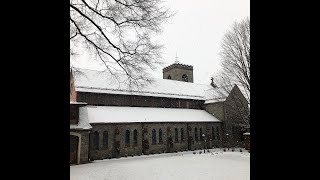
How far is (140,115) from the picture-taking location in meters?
29.5

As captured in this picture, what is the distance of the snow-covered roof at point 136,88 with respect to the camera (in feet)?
94.2

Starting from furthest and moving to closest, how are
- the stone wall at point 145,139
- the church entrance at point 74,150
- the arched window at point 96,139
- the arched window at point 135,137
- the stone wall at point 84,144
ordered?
the arched window at point 135,137 < the stone wall at point 145,139 < the arched window at point 96,139 < the stone wall at point 84,144 < the church entrance at point 74,150

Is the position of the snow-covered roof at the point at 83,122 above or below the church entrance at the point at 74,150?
above

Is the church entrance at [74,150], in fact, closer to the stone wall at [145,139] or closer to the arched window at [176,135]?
the stone wall at [145,139]

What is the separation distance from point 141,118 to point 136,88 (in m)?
4.38

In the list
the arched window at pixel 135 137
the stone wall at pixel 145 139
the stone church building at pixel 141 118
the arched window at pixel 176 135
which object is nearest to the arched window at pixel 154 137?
the stone church building at pixel 141 118

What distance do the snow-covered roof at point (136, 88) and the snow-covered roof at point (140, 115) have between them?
2035mm

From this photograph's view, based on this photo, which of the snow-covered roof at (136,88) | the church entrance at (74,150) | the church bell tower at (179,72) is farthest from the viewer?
the church bell tower at (179,72)

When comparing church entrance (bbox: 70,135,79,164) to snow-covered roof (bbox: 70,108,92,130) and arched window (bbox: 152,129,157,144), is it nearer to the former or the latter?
snow-covered roof (bbox: 70,108,92,130)

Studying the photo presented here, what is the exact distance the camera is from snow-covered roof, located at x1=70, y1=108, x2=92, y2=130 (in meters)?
22.4
